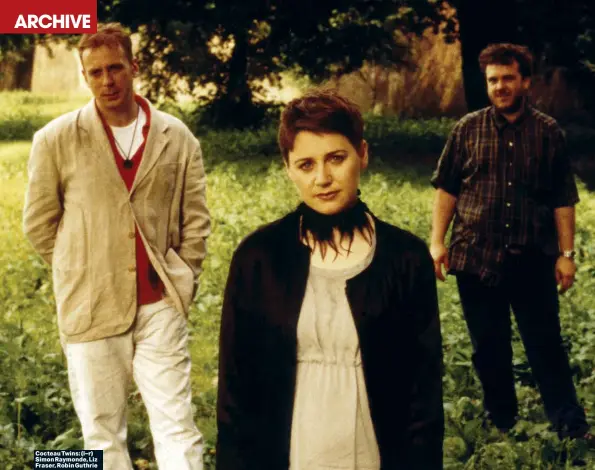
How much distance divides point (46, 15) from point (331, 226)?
13.2 feet

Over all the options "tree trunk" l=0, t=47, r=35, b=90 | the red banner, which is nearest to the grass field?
Result: the red banner

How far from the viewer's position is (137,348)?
4.59 meters

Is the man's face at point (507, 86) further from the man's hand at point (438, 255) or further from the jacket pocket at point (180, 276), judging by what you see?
the jacket pocket at point (180, 276)

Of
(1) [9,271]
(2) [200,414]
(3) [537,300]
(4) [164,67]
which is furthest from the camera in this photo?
(4) [164,67]

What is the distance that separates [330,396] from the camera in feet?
8.72

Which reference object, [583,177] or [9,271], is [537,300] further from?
[583,177]

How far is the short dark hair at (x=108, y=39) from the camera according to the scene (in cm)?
445

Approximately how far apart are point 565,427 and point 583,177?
1169cm

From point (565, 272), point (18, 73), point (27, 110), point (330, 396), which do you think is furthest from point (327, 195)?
point (18, 73)

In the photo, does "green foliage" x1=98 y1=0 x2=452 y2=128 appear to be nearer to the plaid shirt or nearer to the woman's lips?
the plaid shirt

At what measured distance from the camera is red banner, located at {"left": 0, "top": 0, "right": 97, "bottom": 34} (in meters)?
6.16

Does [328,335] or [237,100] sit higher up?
[237,100]

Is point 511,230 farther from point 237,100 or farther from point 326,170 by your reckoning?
point 237,100

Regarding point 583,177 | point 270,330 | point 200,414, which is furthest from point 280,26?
point 270,330
